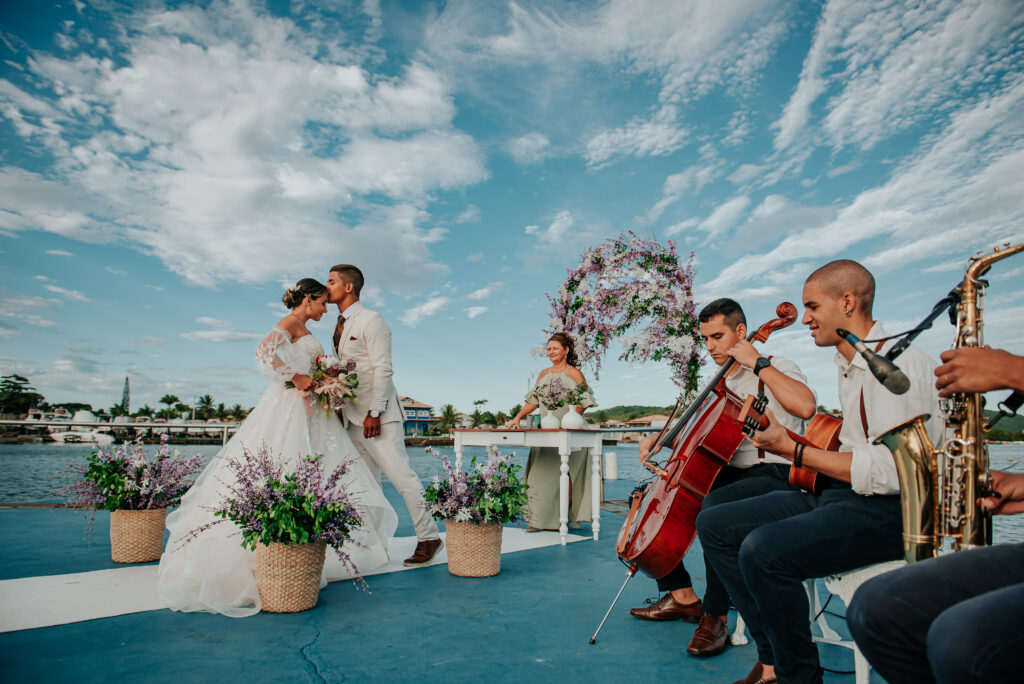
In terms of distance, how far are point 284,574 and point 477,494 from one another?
4.42ft

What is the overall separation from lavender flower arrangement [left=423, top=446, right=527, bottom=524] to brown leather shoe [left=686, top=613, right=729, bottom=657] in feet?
5.16

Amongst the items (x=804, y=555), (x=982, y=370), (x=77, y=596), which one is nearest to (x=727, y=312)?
(x=804, y=555)

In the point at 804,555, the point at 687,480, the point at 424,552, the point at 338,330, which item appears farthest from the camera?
the point at 338,330

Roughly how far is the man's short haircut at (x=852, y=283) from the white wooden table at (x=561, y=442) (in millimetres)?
3398

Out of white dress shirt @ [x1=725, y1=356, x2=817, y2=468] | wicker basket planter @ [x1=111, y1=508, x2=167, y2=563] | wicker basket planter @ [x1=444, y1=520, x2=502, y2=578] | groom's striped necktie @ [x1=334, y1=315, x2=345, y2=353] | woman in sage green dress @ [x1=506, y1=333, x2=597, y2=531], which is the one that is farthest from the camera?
woman in sage green dress @ [x1=506, y1=333, x2=597, y2=531]

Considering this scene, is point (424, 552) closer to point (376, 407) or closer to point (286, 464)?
point (376, 407)

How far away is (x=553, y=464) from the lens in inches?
241

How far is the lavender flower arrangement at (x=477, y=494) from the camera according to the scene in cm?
390

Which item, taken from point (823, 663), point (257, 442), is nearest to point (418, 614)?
point (257, 442)

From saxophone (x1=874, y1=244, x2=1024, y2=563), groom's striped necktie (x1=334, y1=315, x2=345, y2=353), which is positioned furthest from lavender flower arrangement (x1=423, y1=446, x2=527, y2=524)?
saxophone (x1=874, y1=244, x2=1024, y2=563)

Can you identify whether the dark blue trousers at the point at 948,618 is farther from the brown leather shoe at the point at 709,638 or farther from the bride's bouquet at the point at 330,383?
the bride's bouquet at the point at 330,383

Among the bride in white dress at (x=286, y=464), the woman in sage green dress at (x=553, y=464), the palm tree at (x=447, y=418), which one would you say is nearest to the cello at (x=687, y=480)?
the bride in white dress at (x=286, y=464)

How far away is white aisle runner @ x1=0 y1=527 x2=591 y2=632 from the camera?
109 inches

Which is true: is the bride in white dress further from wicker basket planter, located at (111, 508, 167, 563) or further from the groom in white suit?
wicker basket planter, located at (111, 508, 167, 563)
